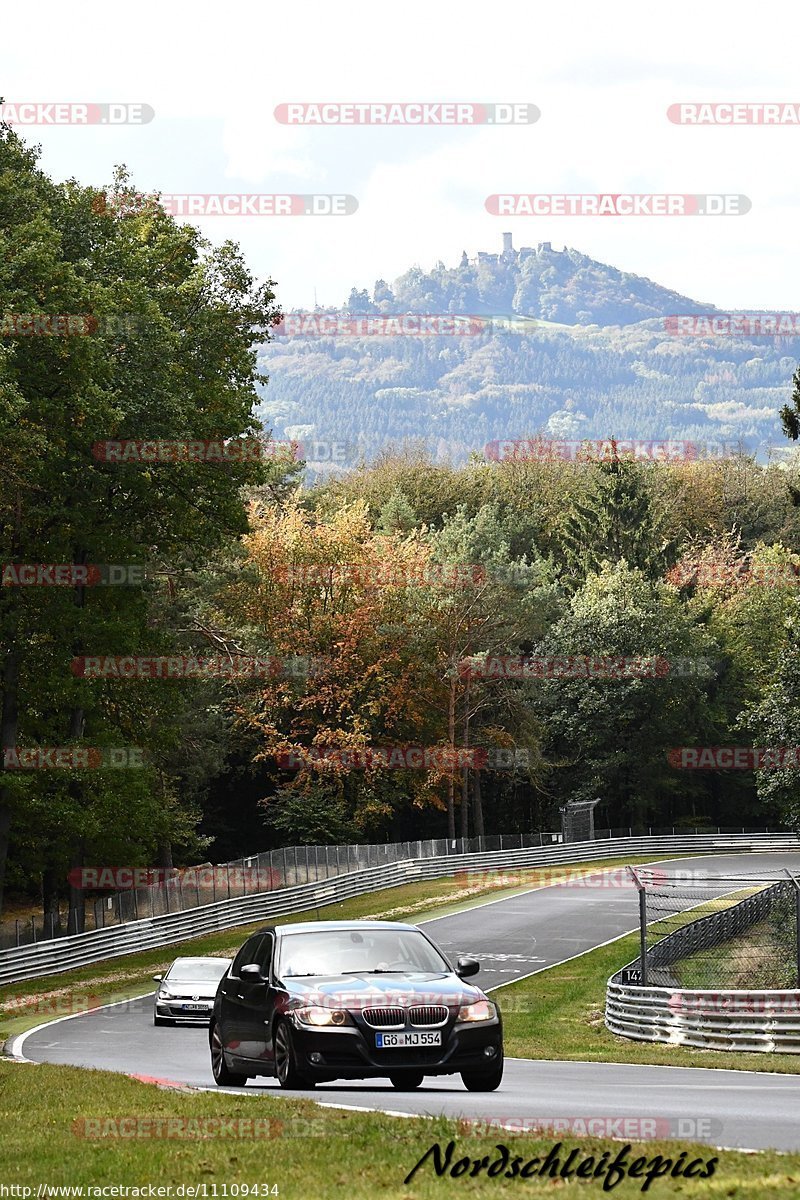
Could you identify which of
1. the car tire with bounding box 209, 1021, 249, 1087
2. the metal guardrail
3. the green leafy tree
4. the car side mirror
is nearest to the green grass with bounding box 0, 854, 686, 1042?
the metal guardrail

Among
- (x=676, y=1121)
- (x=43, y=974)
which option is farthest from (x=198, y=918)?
(x=676, y=1121)

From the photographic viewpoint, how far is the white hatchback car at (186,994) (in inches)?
1103

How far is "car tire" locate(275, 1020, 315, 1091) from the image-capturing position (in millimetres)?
13289

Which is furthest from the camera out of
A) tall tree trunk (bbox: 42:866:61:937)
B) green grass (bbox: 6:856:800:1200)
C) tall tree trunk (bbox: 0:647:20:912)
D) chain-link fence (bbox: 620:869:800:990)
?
tall tree trunk (bbox: 42:866:61:937)

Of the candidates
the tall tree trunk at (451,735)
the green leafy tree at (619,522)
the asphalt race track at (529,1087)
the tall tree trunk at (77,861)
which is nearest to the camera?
the asphalt race track at (529,1087)

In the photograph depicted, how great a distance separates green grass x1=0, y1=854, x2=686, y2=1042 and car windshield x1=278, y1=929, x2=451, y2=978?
1470cm

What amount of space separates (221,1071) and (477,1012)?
313 cm

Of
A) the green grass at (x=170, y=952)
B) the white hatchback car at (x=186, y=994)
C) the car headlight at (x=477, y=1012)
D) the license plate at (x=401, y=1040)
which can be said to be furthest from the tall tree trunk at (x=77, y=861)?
the license plate at (x=401, y=1040)

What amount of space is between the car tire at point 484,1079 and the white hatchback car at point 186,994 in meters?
14.9

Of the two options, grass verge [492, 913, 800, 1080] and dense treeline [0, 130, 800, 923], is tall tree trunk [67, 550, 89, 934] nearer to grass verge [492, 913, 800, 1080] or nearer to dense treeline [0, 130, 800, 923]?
dense treeline [0, 130, 800, 923]

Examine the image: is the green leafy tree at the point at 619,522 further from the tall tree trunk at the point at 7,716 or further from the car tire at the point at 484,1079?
the car tire at the point at 484,1079

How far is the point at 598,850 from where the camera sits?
72.6 meters

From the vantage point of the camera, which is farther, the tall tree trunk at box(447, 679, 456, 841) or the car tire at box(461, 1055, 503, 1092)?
the tall tree trunk at box(447, 679, 456, 841)

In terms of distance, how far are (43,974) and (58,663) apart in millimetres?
7326
